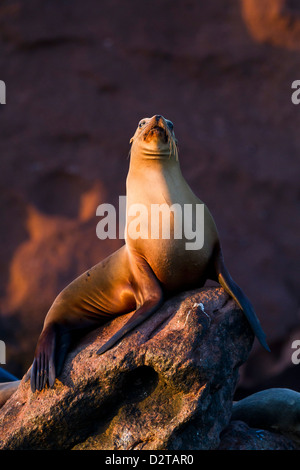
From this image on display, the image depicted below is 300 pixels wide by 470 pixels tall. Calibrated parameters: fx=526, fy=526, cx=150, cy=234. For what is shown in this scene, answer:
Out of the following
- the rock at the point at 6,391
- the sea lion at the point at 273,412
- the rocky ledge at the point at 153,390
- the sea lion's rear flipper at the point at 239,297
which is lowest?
the sea lion at the point at 273,412

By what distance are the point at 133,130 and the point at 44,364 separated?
4.04 metres

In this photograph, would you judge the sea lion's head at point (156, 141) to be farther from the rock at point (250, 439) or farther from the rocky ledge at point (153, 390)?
the rock at point (250, 439)

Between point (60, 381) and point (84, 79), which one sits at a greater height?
point (84, 79)

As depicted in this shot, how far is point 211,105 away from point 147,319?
4.29 meters

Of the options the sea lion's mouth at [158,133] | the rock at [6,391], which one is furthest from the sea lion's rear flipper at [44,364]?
the sea lion's mouth at [158,133]

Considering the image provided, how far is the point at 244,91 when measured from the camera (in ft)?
22.4

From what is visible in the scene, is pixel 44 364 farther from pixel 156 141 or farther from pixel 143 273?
pixel 156 141

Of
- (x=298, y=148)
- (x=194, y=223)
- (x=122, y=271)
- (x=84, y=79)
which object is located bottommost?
(x=122, y=271)

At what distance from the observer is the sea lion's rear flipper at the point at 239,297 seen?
3.18 m

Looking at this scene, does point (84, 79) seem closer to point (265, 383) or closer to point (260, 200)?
point (260, 200)

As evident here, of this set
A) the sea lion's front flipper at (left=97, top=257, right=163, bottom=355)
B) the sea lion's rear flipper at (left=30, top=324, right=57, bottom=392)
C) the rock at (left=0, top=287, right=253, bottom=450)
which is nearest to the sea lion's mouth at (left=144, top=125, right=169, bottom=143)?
the sea lion's front flipper at (left=97, top=257, right=163, bottom=355)
